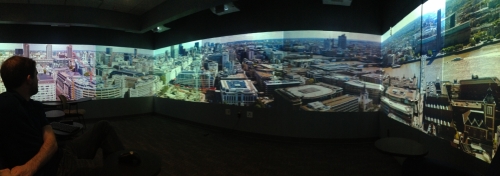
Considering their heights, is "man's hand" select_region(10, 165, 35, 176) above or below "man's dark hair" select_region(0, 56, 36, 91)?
below

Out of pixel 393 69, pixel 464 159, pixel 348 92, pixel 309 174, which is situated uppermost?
pixel 393 69

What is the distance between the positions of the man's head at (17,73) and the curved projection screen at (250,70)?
3207 mm

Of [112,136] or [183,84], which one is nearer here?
[112,136]

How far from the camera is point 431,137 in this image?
2.27 m

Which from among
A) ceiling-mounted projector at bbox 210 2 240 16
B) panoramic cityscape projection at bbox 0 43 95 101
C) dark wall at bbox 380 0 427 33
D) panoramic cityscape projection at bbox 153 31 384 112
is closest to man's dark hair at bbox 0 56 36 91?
ceiling-mounted projector at bbox 210 2 240 16

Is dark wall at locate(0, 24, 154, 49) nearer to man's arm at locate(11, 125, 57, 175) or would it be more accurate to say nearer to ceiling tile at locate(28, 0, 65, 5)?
ceiling tile at locate(28, 0, 65, 5)

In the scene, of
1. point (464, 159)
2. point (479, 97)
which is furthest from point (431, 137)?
point (479, 97)

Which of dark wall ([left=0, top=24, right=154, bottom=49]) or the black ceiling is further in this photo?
dark wall ([left=0, top=24, right=154, bottom=49])

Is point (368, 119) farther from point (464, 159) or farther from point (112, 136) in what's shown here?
point (112, 136)

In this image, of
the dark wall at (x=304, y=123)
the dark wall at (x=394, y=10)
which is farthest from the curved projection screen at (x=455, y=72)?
the dark wall at (x=304, y=123)

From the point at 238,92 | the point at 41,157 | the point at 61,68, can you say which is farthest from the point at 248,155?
the point at 61,68

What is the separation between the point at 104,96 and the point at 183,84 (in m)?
2.39

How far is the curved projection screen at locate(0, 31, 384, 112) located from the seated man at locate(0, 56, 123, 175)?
318cm

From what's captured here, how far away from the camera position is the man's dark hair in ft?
4.05
